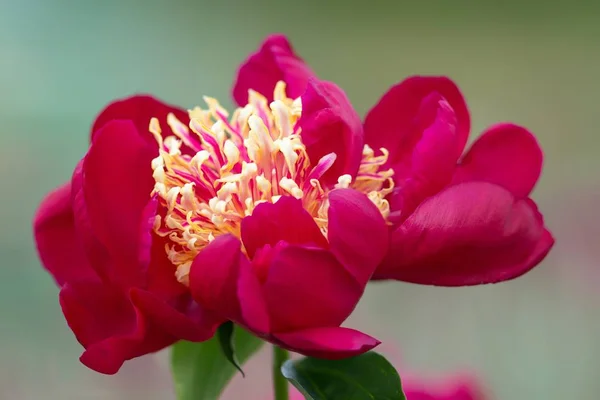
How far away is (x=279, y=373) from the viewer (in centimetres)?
37

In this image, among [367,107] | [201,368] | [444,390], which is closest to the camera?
[201,368]

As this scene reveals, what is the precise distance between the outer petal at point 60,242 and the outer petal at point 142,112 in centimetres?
6

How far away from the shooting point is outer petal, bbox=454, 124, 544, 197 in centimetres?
37

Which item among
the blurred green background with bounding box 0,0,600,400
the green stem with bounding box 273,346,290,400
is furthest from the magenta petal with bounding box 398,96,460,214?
the blurred green background with bounding box 0,0,600,400

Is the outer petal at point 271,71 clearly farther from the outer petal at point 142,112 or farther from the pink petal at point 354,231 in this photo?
the pink petal at point 354,231

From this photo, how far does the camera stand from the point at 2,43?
3.25 ft

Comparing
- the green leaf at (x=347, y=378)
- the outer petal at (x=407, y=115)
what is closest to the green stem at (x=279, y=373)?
the green leaf at (x=347, y=378)

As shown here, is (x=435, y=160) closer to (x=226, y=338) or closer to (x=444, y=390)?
(x=226, y=338)

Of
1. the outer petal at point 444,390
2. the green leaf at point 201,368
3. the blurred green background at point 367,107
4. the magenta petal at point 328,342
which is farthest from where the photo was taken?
the blurred green background at point 367,107

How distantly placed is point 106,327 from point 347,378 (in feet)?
0.39

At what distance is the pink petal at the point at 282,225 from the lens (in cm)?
31

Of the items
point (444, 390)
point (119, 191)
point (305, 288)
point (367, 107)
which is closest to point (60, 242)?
point (119, 191)

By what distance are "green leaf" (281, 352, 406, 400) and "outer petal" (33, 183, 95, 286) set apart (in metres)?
0.12

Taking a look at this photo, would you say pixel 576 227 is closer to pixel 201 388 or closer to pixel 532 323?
pixel 532 323
